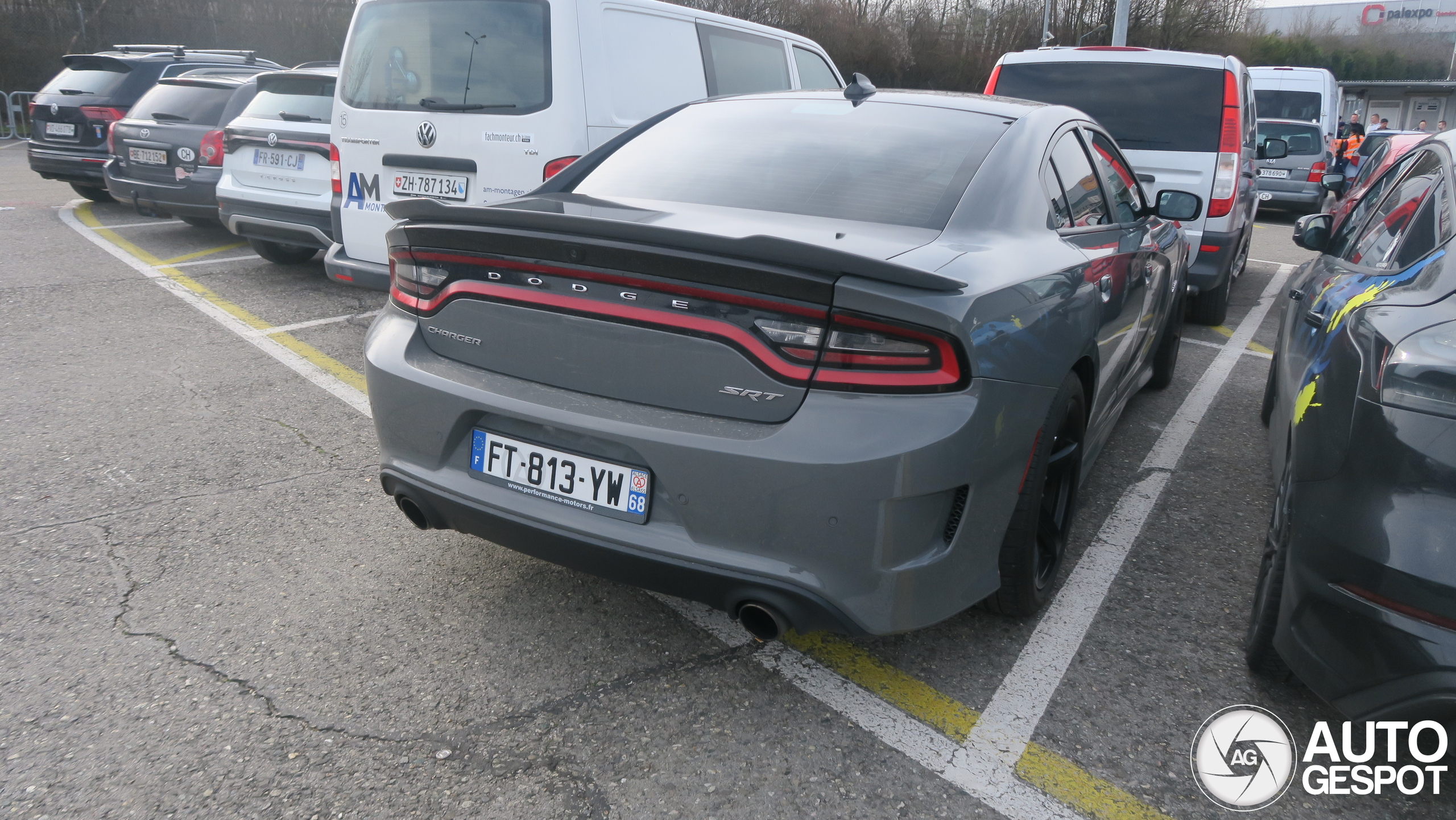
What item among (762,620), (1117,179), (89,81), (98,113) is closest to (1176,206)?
(1117,179)

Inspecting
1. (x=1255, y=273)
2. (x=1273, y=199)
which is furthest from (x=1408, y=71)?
(x=1255, y=273)

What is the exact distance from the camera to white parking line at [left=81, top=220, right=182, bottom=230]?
933 centimetres

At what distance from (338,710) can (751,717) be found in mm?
991

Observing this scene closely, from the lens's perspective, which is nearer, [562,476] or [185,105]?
[562,476]

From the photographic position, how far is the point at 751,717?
7.74 feet

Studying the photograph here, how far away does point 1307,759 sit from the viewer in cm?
232

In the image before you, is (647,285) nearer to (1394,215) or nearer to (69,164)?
(1394,215)

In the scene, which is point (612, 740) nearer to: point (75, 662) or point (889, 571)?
point (889, 571)

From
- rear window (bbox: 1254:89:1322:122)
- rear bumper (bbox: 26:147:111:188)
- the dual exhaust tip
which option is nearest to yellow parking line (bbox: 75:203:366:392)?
rear bumper (bbox: 26:147:111:188)

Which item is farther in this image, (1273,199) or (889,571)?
(1273,199)

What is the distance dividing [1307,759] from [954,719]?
840mm

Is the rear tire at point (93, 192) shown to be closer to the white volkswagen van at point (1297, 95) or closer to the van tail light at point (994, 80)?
the van tail light at point (994, 80)

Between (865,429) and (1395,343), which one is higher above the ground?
(1395,343)

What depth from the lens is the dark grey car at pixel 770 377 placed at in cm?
206
